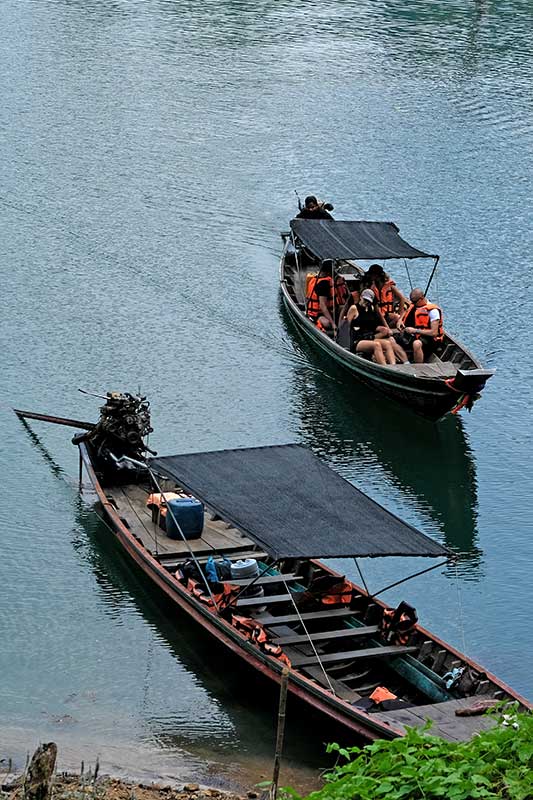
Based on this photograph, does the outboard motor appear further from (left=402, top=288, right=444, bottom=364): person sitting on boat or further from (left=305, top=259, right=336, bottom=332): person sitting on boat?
(left=305, top=259, right=336, bottom=332): person sitting on boat

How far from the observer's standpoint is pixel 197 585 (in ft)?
51.5

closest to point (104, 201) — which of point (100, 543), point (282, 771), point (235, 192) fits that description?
point (235, 192)

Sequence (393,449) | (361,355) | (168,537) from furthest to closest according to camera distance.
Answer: (361,355), (393,449), (168,537)

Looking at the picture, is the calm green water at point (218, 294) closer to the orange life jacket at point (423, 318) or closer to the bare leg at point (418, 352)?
the bare leg at point (418, 352)

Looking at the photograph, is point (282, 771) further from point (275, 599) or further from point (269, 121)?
point (269, 121)

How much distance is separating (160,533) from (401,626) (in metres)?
4.10

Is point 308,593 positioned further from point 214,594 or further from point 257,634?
point 257,634

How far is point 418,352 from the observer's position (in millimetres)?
23594

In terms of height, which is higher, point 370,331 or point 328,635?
point 328,635

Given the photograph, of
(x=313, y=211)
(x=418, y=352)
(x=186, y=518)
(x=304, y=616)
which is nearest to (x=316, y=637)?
(x=304, y=616)

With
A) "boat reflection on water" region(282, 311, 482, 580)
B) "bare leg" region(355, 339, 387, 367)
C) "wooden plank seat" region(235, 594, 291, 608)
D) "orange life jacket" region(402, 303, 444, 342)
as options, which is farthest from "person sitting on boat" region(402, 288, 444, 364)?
"wooden plank seat" region(235, 594, 291, 608)

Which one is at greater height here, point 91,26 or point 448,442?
point 91,26

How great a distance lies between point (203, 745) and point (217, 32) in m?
38.5

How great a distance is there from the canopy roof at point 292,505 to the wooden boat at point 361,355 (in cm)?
591
